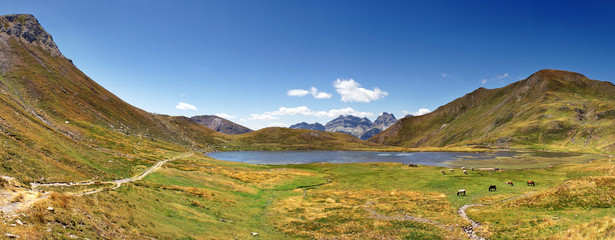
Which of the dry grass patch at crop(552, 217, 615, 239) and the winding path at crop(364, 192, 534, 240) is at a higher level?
the dry grass patch at crop(552, 217, 615, 239)

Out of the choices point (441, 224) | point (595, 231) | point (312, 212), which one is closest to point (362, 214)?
point (312, 212)

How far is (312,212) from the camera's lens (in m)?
46.1

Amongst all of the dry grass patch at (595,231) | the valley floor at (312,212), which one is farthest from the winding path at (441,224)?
the dry grass patch at (595,231)

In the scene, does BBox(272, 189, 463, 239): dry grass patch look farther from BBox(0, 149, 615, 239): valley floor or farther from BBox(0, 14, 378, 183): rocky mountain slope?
BBox(0, 14, 378, 183): rocky mountain slope

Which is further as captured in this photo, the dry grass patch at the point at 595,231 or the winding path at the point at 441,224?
the winding path at the point at 441,224

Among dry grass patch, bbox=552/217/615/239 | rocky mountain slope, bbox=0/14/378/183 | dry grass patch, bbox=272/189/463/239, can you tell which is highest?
rocky mountain slope, bbox=0/14/378/183

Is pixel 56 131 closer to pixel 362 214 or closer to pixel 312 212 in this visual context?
pixel 312 212

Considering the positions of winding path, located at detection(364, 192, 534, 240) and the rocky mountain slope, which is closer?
winding path, located at detection(364, 192, 534, 240)

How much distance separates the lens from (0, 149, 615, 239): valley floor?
20.8 m

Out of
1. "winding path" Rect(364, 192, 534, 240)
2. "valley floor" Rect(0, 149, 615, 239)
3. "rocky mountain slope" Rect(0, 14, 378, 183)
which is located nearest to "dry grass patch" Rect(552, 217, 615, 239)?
"valley floor" Rect(0, 149, 615, 239)

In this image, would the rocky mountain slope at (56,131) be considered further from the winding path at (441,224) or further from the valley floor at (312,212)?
the winding path at (441,224)

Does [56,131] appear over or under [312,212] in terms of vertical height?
over

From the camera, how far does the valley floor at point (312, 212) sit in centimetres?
2083

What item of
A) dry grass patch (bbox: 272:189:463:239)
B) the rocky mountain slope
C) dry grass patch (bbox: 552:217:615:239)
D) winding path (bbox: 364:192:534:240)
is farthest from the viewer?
the rocky mountain slope
